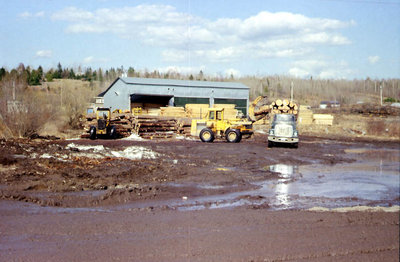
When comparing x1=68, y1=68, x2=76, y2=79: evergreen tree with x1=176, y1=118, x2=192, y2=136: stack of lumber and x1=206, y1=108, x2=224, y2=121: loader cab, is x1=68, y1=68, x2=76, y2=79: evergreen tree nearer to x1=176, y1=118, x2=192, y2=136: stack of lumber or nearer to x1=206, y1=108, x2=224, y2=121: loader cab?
x1=176, y1=118, x2=192, y2=136: stack of lumber

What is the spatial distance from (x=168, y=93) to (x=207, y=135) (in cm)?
2380

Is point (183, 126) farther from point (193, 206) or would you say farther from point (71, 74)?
point (71, 74)

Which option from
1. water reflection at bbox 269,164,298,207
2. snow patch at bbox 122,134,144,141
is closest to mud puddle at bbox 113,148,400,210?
water reflection at bbox 269,164,298,207

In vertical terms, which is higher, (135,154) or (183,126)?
(183,126)

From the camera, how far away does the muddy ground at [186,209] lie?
7.43 metres

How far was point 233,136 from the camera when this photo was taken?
30.6m

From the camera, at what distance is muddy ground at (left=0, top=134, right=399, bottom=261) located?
7426 millimetres

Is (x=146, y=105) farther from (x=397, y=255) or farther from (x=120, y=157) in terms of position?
(x=397, y=255)

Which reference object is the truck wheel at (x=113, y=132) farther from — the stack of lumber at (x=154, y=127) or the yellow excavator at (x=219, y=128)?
the yellow excavator at (x=219, y=128)

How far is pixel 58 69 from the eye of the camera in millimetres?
97938

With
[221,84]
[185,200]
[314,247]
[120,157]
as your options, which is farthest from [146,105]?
[314,247]

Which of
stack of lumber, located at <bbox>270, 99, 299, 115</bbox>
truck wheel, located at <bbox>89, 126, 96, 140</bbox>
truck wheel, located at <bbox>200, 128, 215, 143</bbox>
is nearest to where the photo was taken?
truck wheel, located at <bbox>200, 128, 215, 143</bbox>

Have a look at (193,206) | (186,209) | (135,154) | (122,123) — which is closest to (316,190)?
(193,206)

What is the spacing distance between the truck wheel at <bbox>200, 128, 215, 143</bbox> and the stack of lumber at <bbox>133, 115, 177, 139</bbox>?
5617 mm
